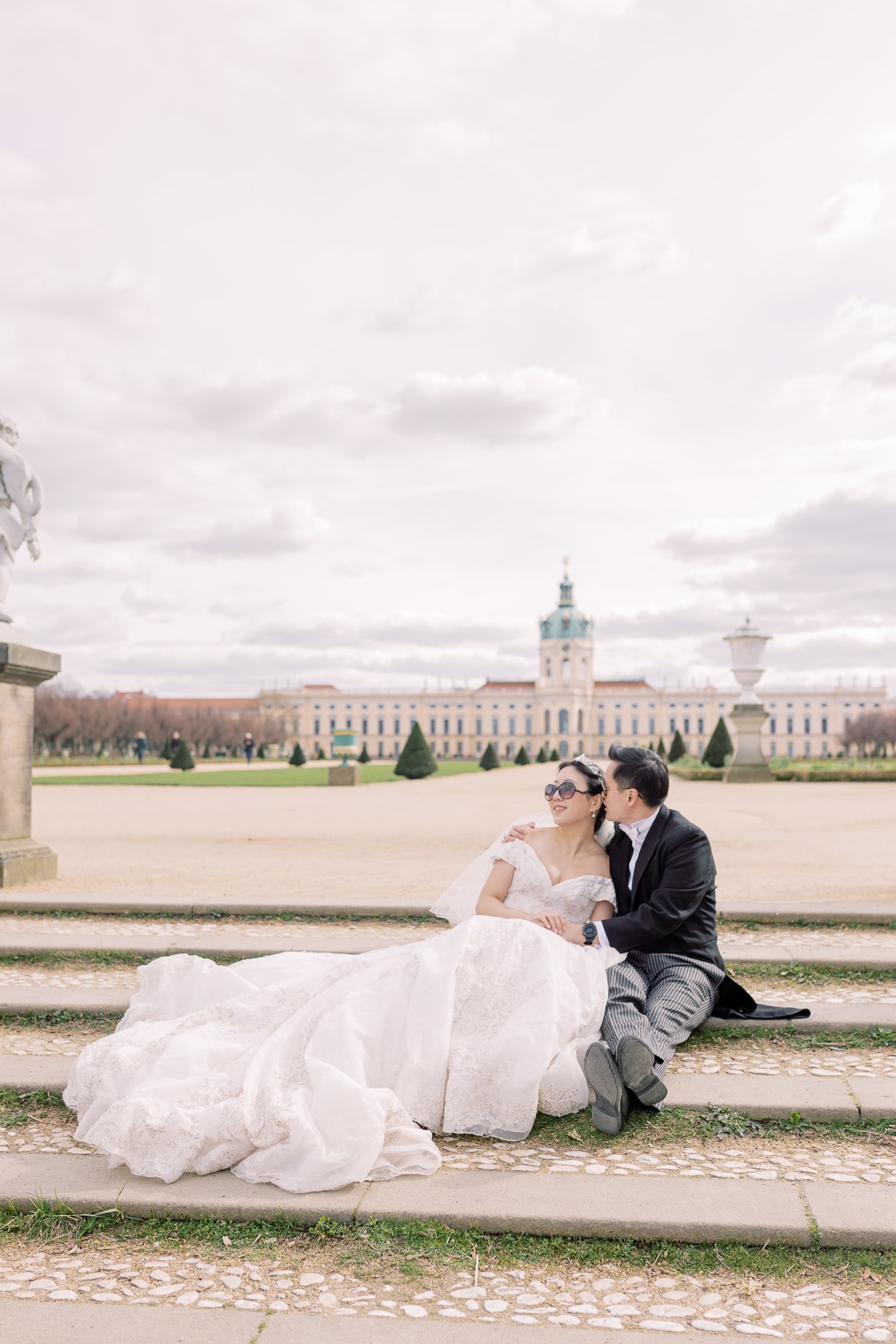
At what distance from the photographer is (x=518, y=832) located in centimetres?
420

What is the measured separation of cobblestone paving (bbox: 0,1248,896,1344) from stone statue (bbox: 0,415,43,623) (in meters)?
5.52

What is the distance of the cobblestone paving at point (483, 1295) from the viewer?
2.36 m

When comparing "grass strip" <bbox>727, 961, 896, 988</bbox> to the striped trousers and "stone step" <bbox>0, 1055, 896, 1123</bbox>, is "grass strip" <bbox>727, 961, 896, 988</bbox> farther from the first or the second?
"stone step" <bbox>0, 1055, 896, 1123</bbox>

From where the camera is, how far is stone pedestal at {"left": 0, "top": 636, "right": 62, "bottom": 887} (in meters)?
7.22

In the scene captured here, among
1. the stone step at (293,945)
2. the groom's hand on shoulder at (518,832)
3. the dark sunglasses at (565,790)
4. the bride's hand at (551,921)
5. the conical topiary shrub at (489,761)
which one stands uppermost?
the dark sunglasses at (565,790)

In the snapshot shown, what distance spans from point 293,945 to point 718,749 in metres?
28.7

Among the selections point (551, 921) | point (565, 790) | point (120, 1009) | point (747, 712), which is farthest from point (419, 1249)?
point (747, 712)

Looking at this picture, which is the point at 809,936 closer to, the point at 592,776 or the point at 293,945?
the point at 592,776

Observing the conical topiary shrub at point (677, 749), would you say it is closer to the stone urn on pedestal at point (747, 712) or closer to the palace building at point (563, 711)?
the stone urn on pedestal at point (747, 712)

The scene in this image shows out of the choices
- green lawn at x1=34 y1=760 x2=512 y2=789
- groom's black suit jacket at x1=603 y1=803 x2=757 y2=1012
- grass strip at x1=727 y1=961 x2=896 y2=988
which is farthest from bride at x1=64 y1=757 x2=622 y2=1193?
green lawn at x1=34 y1=760 x2=512 y2=789

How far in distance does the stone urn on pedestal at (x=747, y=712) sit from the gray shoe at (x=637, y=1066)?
1917 cm

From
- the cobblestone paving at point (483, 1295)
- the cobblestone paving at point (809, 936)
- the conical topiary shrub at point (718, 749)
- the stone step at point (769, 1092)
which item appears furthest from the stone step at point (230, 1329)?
the conical topiary shrub at point (718, 749)

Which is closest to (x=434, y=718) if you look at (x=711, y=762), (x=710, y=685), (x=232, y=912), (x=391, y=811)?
(x=710, y=685)

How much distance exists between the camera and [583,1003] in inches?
138
